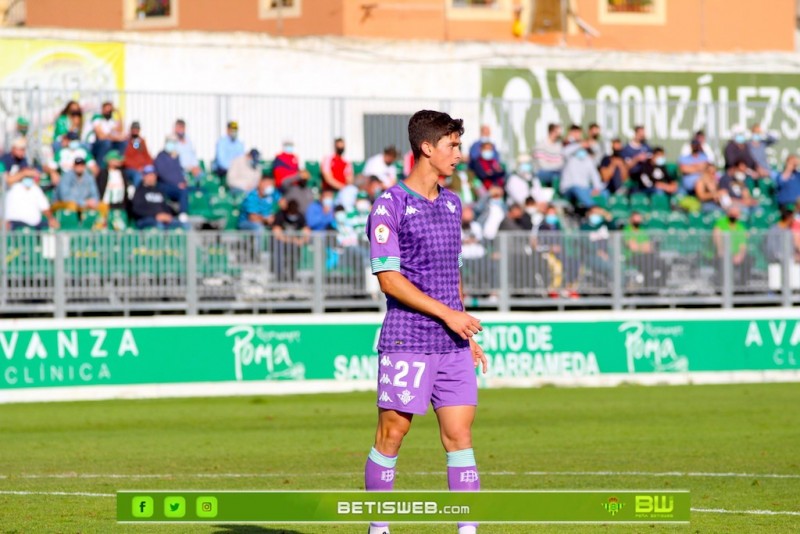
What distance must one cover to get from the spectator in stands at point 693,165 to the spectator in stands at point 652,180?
0.29m

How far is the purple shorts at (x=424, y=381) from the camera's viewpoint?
7.92m

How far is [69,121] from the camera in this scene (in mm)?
24406

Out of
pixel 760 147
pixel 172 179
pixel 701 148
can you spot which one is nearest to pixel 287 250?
pixel 172 179

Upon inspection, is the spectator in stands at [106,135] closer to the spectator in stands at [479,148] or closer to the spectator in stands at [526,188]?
the spectator in stands at [479,148]

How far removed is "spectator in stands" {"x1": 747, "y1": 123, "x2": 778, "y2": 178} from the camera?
2981 cm

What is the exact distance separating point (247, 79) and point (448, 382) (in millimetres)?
23837

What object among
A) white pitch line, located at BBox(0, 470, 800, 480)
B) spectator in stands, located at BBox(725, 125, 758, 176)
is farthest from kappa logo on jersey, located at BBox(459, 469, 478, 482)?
spectator in stands, located at BBox(725, 125, 758, 176)

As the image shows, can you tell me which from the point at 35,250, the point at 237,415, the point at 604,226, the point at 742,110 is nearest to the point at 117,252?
the point at 35,250

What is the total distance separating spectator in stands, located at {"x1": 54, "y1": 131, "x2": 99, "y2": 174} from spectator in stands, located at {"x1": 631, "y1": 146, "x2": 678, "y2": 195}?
32.9 ft

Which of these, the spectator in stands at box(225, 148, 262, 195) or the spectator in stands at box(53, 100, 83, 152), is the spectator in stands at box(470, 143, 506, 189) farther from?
the spectator in stands at box(53, 100, 83, 152)

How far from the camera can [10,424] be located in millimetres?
17688

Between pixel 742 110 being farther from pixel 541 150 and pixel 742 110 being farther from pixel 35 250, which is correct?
pixel 35 250

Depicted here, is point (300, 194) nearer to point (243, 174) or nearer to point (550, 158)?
point (243, 174)

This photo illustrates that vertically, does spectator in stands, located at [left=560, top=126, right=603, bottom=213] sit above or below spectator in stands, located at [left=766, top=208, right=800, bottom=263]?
above
